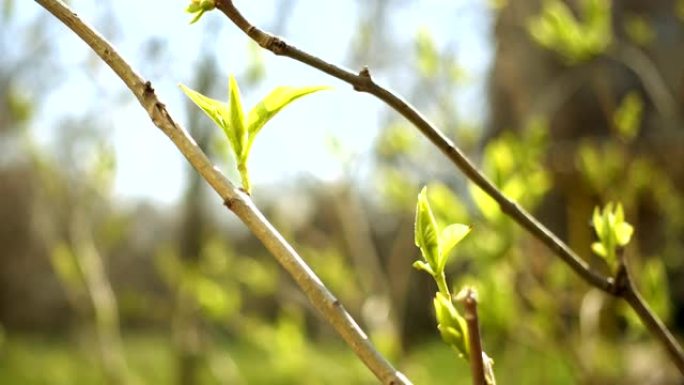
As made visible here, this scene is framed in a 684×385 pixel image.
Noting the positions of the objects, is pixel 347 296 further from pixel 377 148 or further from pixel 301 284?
pixel 301 284

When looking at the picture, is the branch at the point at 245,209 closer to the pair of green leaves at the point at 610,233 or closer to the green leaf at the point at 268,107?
the green leaf at the point at 268,107

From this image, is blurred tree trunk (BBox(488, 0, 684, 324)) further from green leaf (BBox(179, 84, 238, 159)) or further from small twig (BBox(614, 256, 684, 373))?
green leaf (BBox(179, 84, 238, 159))

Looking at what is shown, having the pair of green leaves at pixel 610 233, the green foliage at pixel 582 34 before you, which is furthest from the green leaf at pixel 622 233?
the green foliage at pixel 582 34

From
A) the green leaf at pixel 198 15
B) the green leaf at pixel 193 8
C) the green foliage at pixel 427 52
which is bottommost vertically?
the green leaf at pixel 198 15

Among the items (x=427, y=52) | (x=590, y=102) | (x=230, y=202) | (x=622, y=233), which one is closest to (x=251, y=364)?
(x=590, y=102)

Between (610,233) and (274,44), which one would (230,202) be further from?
(610,233)

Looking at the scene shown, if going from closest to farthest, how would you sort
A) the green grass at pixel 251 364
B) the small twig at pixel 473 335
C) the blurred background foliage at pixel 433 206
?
1. the small twig at pixel 473 335
2. the blurred background foliage at pixel 433 206
3. the green grass at pixel 251 364

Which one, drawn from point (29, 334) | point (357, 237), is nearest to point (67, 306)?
point (29, 334)

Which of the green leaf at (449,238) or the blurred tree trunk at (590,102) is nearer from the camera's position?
the green leaf at (449,238)
